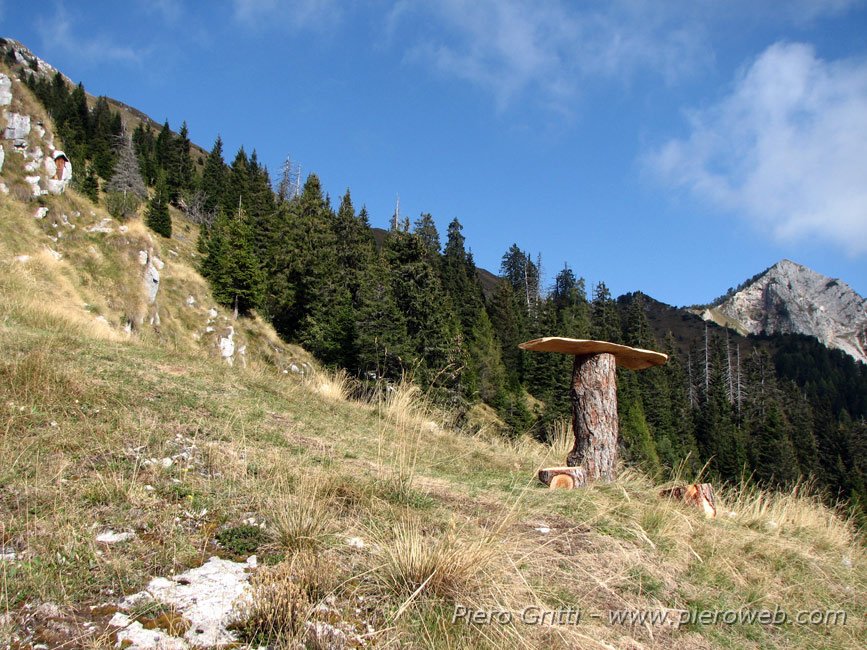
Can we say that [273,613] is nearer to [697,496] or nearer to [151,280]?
[697,496]

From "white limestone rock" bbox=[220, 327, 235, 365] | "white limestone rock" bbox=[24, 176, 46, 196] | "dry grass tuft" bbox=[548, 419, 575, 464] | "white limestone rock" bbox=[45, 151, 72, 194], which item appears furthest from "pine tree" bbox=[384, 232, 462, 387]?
"dry grass tuft" bbox=[548, 419, 575, 464]

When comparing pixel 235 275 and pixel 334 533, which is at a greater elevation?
pixel 235 275

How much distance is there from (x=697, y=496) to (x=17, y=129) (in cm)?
2151

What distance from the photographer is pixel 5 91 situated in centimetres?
1695

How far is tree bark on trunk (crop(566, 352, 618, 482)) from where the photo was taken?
241 inches

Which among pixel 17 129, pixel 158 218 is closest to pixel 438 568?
pixel 17 129

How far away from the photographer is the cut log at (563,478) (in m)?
5.52

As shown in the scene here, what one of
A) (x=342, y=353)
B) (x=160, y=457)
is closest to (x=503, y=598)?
(x=160, y=457)

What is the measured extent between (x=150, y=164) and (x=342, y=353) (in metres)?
38.6

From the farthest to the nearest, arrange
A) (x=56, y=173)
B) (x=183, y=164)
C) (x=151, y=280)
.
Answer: (x=183, y=164) < (x=151, y=280) < (x=56, y=173)

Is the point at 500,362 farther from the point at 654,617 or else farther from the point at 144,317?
the point at 654,617

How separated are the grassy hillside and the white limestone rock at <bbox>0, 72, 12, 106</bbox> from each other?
14.7 metres

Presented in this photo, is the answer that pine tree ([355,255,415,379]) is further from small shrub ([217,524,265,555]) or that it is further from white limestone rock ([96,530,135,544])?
white limestone rock ([96,530,135,544])

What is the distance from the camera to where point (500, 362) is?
54.9m
